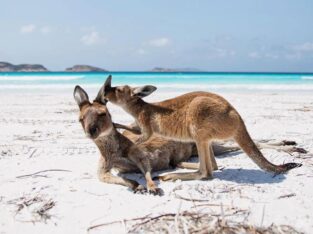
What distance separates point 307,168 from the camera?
4.47 m

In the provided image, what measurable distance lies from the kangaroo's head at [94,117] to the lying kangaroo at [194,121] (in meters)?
0.23

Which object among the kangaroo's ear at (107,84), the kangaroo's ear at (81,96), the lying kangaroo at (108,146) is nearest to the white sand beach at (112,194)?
the lying kangaroo at (108,146)

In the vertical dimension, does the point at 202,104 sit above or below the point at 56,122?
above

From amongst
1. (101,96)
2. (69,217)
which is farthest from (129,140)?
(69,217)

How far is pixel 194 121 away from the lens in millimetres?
4047

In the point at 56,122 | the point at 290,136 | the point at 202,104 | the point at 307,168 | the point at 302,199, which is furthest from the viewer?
the point at 56,122

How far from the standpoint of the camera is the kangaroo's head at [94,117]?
3771mm

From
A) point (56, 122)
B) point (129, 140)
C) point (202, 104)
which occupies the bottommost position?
point (56, 122)

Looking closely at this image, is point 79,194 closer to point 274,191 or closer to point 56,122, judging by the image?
point 274,191

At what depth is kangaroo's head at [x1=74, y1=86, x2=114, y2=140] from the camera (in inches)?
148

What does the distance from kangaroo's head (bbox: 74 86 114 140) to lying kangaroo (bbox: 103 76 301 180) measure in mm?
227

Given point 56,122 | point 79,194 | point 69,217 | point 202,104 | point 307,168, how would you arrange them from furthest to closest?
point 56,122
point 307,168
point 202,104
point 79,194
point 69,217

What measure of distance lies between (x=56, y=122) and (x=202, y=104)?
505cm

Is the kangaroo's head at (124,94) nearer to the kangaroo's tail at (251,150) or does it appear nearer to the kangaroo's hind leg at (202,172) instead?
the kangaroo's hind leg at (202,172)
